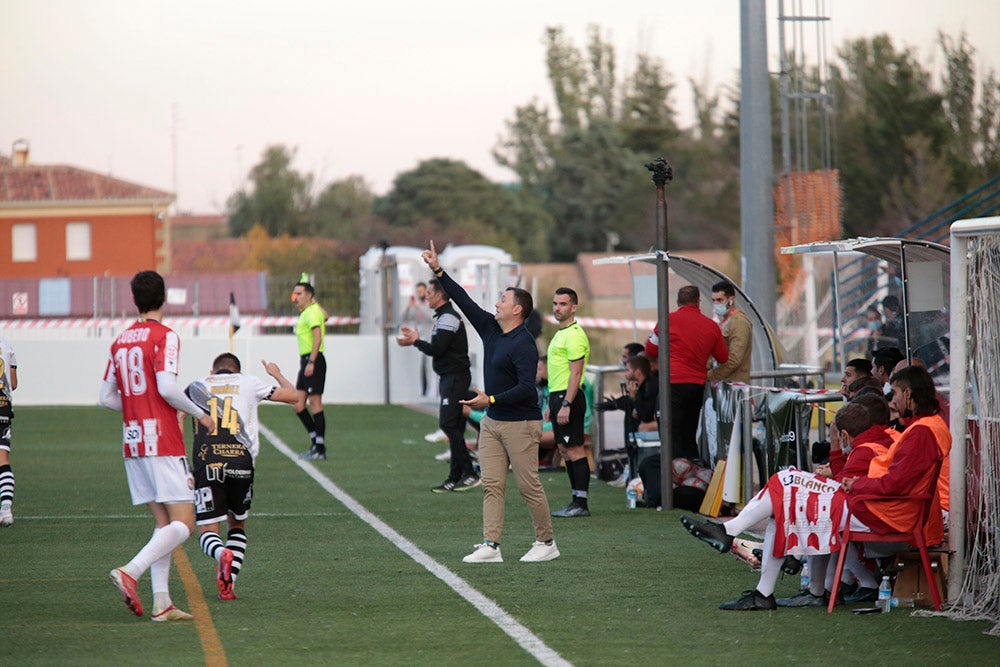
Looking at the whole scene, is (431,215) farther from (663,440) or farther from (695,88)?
(663,440)

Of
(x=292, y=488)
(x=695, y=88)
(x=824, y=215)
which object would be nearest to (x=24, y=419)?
(x=292, y=488)

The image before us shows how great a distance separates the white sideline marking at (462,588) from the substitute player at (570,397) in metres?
1.65

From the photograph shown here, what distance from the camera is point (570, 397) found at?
12.1 m

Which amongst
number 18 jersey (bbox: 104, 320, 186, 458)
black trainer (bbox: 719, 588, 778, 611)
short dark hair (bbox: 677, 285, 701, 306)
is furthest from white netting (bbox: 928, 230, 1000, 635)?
short dark hair (bbox: 677, 285, 701, 306)

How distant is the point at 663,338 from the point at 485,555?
11.9ft

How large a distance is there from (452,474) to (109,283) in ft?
60.2

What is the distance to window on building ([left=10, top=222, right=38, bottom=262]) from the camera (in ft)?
202

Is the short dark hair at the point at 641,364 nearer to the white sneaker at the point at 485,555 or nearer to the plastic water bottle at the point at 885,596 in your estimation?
the white sneaker at the point at 485,555

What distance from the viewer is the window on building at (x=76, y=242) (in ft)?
203

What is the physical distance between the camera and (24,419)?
2406cm

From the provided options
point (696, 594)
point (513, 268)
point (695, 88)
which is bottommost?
point (696, 594)

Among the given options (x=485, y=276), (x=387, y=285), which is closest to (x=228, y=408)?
(x=485, y=276)

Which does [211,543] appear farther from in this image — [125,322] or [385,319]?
[125,322]

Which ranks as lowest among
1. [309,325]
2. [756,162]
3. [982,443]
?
[982,443]
